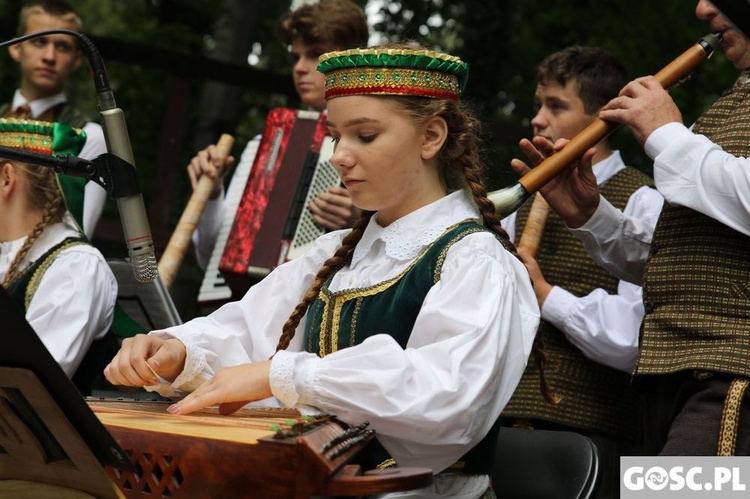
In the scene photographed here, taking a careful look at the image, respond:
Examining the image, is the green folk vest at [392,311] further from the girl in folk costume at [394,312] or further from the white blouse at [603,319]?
the white blouse at [603,319]

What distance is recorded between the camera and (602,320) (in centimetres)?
333

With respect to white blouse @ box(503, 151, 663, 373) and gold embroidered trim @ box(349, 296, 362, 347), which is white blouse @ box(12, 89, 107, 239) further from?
gold embroidered trim @ box(349, 296, 362, 347)

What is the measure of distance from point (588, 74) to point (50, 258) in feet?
6.15

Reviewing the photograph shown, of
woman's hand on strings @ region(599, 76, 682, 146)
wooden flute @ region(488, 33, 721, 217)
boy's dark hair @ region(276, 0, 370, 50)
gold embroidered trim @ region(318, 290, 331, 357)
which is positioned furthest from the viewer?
boy's dark hair @ region(276, 0, 370, 50)

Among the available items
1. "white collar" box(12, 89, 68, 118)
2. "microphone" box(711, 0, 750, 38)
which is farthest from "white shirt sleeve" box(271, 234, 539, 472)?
"white collar" box(12, 89, 68, 118)

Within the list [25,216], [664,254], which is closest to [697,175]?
[664,254]

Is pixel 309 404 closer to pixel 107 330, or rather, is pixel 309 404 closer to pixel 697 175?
pixel 697 175

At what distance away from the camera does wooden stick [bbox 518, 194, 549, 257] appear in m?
3.57

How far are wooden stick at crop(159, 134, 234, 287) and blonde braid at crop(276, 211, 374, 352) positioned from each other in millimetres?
1743

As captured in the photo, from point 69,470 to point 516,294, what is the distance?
36.5 inches

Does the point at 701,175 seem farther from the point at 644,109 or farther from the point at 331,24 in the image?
the point at 331,24

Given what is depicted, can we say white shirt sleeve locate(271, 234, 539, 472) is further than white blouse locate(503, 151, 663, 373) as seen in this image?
No

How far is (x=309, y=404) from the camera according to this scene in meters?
2.03

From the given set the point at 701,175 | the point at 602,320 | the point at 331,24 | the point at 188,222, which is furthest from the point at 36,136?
the point at 701,175
